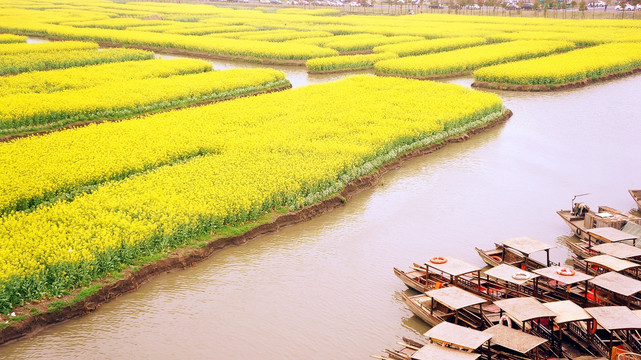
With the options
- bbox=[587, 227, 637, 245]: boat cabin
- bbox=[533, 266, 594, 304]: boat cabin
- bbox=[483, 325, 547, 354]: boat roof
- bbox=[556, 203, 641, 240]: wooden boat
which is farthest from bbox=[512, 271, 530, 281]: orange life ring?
bbox=[556, 203, 641, 240]: wooden boat

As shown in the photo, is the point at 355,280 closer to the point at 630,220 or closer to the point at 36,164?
the point at 630,220

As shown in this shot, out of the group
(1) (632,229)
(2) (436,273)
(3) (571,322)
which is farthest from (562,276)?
(1) (632,229)

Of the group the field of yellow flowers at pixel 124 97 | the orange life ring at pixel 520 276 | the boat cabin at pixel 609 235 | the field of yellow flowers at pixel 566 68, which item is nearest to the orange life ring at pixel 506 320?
the orange life ring at pixel 520 276

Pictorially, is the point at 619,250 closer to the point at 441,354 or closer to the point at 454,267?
the point at 454,267

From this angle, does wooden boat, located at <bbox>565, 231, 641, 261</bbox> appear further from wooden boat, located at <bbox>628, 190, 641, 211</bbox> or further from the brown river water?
wooden boat, located at <bbox>628, 190, 641, 211</bbox>

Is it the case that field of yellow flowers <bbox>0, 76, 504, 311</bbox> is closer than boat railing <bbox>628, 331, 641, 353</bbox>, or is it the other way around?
boat railing <bbox>628, 331, 641, 353</bbox>

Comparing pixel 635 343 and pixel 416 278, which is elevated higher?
pixel 416 278

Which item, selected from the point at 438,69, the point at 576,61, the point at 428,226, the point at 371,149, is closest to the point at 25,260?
the point at 428,226
